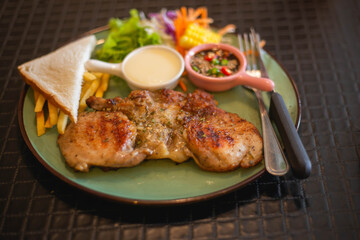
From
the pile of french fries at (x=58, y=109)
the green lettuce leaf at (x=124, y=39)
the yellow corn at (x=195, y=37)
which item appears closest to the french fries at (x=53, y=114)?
the pile of french fries at (x=58, y=109)

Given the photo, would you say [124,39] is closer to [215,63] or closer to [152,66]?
[152,66]

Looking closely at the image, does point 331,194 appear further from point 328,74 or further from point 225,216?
point 328,74

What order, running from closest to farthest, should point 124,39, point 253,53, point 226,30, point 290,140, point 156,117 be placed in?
1. point 290,140
2. point 156,117
3. point 253,53
4. point 124,39
5. point 226,30

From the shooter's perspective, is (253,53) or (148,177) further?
(253,53)

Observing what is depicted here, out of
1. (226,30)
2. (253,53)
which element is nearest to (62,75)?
(226,30)

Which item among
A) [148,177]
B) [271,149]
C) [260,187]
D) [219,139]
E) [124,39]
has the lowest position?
[260,187]

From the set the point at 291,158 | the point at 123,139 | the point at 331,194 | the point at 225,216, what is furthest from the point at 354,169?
the point at 123,139

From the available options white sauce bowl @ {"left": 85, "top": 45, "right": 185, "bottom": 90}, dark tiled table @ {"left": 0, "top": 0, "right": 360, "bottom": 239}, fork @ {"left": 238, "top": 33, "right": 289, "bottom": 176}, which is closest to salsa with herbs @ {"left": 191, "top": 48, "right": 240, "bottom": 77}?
white sauce bowl @ {"left": 85, "top": 45, "right": 185, "bottom": 90}

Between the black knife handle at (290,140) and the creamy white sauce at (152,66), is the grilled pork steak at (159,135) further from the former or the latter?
Result: the creamy white sauce at (152,66)

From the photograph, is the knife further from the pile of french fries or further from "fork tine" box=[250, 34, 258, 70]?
the pile of french fries
